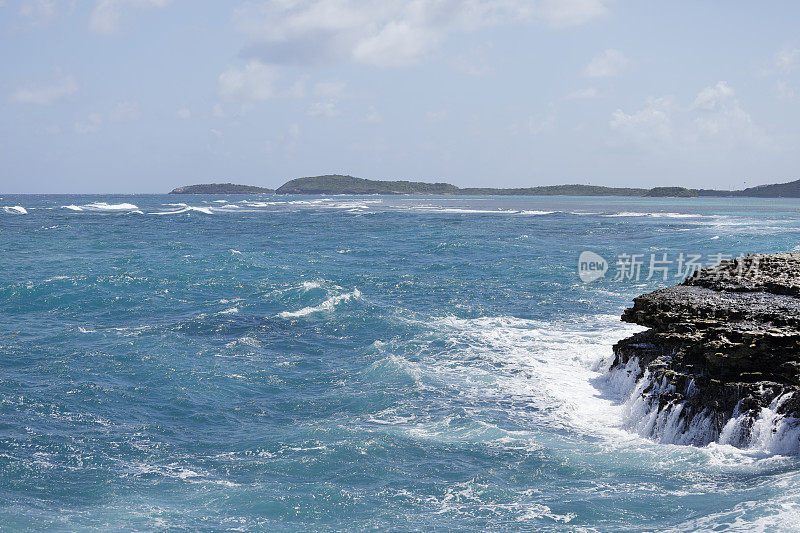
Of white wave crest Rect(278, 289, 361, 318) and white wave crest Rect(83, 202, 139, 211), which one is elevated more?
white wave crest Rect(83, 202, 139, 211)

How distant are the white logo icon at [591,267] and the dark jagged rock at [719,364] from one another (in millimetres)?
16156

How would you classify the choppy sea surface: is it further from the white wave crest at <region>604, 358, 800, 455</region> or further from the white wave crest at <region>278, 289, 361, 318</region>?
the white wave crest at <region>604, 358, 800, 455</region>

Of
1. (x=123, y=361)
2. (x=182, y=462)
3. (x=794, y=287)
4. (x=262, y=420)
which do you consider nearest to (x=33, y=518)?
(x=182, y=462)

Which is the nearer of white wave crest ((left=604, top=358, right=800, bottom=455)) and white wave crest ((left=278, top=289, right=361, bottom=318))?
white wave crest ((left=604, top=358, right=800, bottom=455))

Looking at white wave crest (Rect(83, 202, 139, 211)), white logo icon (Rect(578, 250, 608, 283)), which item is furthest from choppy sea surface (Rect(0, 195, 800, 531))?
white wave crest (Rect(83, 202, 139, 211))

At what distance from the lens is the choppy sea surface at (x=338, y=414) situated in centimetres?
1056

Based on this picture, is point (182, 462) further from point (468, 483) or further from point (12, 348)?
point (12, 348)

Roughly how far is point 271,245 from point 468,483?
40.1 meters

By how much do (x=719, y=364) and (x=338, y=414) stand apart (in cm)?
793

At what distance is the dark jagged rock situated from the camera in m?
12.5

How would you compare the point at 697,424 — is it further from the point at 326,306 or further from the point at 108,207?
the point at 108,207

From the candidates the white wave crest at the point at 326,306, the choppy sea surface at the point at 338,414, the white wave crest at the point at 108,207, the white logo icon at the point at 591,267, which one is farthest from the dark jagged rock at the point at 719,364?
the white wave crest at the point at 108,207

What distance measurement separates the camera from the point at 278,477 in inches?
465

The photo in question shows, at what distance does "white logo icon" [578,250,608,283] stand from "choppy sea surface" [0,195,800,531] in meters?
2.02
